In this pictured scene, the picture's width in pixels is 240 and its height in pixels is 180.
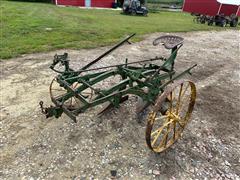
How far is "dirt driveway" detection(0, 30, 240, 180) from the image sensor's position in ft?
12.3

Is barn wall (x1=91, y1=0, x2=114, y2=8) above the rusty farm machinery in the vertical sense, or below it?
below

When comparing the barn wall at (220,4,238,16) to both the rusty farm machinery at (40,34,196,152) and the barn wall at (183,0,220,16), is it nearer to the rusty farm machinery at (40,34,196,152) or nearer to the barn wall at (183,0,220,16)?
the barn wall at (183,0,220,16)

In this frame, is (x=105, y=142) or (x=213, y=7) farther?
(x=213, y=7)

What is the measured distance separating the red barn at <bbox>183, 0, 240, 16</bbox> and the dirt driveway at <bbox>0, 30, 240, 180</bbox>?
1054 inches

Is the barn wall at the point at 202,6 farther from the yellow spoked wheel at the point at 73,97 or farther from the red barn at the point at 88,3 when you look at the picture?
the yellow spoked wheel at the point at 73,97

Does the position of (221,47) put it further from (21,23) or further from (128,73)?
(21,23)

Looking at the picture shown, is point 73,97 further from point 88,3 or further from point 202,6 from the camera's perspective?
point 202,6

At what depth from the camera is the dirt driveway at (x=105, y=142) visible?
12.3ft

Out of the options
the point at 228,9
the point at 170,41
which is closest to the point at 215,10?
the point at 228,9

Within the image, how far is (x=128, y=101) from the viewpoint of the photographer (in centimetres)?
561

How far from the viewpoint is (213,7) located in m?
30.8

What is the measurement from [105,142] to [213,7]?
3139 cm

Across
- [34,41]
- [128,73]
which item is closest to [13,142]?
[128,73]

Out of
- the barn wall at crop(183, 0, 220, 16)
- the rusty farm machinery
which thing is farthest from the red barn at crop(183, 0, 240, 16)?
the rusty farm machinery
